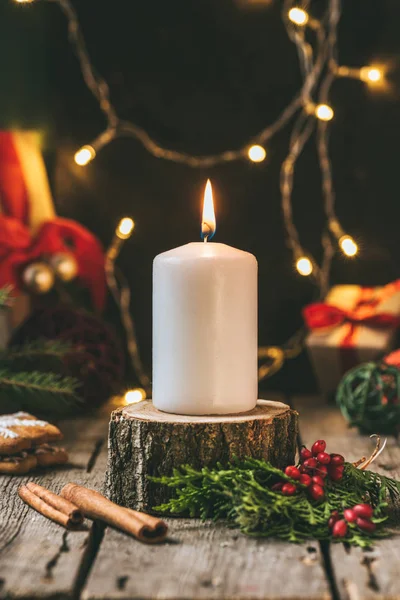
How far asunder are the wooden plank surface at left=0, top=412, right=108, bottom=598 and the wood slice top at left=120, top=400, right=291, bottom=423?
0.52 feet

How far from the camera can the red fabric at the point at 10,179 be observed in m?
1.96

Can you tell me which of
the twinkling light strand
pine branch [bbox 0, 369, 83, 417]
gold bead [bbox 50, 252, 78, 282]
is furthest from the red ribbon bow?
pine branch [bbox 0, 369, 83, 417]

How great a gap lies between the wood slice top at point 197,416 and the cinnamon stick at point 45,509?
5.8 inches

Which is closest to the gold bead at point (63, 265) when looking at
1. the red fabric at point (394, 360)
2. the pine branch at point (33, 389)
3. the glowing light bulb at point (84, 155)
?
the glowing light bulb at point (84, 155)

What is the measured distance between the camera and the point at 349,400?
1.57 metres

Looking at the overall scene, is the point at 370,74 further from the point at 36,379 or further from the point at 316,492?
the point at 316,492

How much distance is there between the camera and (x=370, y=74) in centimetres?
204

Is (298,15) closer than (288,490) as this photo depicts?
No

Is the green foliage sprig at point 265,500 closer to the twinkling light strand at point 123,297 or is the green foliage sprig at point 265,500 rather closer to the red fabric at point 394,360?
the red fabric at point 394,360

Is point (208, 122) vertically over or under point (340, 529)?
over

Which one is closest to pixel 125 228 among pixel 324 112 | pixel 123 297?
pixel 123 297

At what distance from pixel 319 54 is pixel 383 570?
1.50m

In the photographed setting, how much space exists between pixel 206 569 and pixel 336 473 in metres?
0.26

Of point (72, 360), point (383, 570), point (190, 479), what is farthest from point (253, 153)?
point (383, 570)
